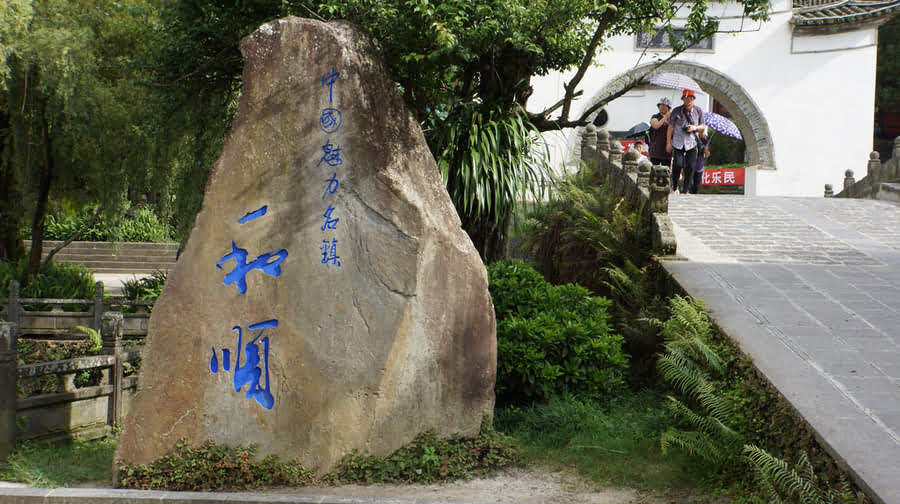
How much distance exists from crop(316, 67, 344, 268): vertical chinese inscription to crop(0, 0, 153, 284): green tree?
6758 millimetres

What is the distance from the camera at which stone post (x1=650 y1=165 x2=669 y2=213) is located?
8.48m

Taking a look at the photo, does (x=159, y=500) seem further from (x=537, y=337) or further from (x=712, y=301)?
(x=712, y=301)

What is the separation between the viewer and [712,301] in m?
6.49

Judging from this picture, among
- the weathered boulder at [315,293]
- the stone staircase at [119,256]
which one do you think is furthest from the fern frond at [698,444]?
the stone staircase at [119,256]

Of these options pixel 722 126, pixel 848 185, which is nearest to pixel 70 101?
pixel 848 185

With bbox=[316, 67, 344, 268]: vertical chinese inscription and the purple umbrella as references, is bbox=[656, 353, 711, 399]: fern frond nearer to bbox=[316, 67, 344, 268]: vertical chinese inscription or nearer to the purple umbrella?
bbox=[316, 67, 344, 268]: vertical chinese inscription

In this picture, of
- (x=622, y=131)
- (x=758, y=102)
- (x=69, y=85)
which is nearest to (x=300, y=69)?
(x=69, y=85)

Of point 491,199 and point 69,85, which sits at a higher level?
point 69,85

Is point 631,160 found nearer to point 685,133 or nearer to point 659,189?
point 685,133

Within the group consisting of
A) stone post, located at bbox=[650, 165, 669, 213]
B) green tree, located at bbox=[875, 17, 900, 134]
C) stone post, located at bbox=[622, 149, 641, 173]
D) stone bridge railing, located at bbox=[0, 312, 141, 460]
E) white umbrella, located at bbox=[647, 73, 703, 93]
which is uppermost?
green tree, located at bbox=[875, 17, 900, 134]

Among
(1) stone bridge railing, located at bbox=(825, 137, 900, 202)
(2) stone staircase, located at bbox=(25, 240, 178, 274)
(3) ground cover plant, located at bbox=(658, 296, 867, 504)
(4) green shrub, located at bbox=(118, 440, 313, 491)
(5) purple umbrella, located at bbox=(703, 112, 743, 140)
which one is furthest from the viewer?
(5) purple umbrella, located at bbox=(703, 112, 743, 140)

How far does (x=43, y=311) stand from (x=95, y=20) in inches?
180

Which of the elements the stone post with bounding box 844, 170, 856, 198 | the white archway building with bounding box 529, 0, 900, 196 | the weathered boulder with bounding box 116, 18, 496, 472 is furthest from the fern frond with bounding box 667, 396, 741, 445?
the white archway building with bounding box 529, 0, 900, 196

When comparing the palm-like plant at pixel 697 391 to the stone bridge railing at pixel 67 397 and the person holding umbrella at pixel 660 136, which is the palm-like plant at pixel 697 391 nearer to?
the stone bridge railing at pixel 67 397
